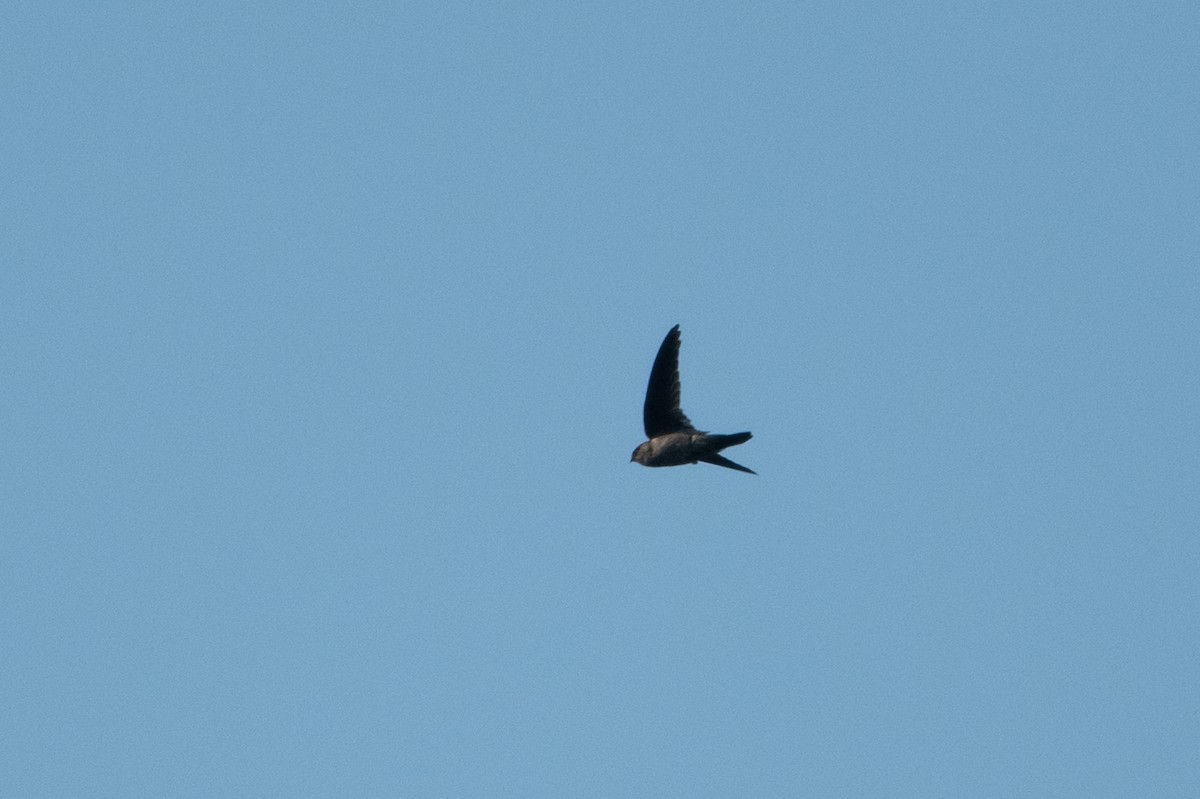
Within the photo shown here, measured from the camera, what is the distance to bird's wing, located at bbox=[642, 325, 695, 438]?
71.5 ft

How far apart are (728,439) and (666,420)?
1719 mm

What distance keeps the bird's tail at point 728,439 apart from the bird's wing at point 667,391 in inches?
40.9

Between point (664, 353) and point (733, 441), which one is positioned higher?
point (664, 353)

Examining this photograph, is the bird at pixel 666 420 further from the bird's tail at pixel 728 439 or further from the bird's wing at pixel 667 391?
the bird's tail at pixel 728 439

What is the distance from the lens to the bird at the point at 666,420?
70.5ft

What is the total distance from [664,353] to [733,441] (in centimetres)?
210

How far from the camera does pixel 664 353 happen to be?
21.7 metres

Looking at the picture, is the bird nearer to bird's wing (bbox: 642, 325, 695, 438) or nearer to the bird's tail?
bird's wing (bbox: 642, 325, 695, 438)

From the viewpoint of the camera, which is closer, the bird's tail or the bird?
the bird's tail

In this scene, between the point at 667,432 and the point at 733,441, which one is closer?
the point at 733,441

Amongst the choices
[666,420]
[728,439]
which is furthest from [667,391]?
[728,439]

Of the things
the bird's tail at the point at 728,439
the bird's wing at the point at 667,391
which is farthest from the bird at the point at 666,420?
the bird's tail at the point at 728,439

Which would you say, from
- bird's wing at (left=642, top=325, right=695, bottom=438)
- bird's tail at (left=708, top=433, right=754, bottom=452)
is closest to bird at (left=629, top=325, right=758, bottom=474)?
bird's wing at (left=642, top=325, right=695, bottom=438)

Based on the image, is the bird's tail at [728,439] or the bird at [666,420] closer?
the bird's tail at [728,439]
